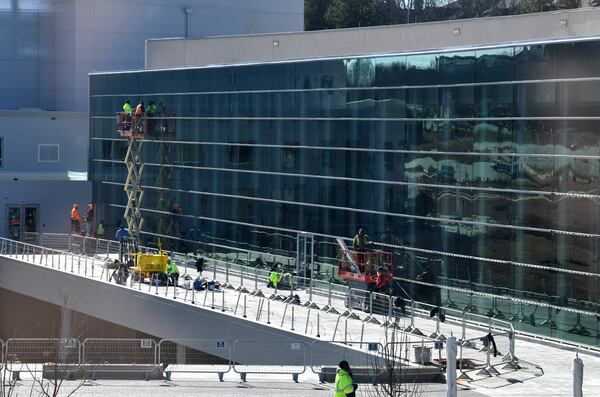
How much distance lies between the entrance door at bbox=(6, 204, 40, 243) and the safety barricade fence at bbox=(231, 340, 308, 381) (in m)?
32.2

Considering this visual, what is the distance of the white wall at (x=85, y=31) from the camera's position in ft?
247

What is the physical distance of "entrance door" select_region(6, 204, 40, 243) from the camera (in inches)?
2766

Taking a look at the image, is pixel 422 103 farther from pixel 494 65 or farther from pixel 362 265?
pixel 362 265

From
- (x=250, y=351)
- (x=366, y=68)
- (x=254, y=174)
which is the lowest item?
(x=250, y=351)

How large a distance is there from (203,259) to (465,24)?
17.0 meters

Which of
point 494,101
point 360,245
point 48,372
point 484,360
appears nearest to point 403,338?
point 484,360

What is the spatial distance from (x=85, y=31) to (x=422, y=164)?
113 feet

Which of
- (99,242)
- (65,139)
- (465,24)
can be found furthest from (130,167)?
(465,24)

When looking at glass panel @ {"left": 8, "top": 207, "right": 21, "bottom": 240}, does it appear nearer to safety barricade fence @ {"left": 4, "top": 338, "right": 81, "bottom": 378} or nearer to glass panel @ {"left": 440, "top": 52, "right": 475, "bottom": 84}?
safety barricade fence @ {"left": 4, "top": 338, "right": 81, "bottom": 378}

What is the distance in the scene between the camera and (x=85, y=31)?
7525 centimetres

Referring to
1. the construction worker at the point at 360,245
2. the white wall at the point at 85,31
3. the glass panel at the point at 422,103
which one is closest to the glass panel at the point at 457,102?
the glass panel at the point at 422,103

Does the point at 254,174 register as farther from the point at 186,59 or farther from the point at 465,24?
the point at 465,24

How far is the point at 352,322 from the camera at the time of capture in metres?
42.1

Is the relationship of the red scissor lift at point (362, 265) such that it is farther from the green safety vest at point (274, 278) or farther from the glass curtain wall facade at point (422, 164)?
the green safety vest at point (274, 278)
